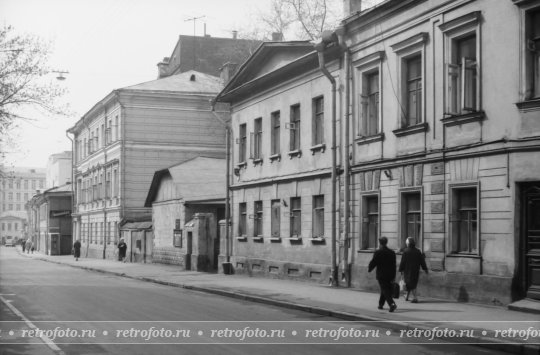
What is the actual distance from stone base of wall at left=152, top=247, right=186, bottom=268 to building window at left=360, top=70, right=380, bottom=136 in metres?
16.1

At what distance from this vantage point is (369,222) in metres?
22.5

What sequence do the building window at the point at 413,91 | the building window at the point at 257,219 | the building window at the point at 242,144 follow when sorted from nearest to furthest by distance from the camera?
the building window at the point at 413,91 < the building window at the point at 257,219 < the building window at the point at 242,144

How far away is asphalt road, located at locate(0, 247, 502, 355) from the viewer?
11109mm

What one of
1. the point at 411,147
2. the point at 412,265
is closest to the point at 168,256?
the point at 411,147

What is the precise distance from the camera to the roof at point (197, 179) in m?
38.6

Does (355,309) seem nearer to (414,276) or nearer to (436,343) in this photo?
(414,276)

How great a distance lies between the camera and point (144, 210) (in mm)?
52250

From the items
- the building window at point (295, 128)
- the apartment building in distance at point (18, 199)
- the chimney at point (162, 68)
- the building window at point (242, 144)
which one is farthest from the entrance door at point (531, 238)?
the apartment building in distance at point (18, 199)

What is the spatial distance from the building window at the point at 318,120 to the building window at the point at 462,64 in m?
7.34

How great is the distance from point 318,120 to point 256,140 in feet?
18.1

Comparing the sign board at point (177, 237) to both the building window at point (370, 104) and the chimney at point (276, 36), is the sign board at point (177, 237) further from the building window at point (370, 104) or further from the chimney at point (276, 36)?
the building window at point (370, 104)

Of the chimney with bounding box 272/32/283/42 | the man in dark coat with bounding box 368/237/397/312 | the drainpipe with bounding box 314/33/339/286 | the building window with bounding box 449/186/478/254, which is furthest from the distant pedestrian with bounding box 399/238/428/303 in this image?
the chimney with bounding box 272/32/283/42

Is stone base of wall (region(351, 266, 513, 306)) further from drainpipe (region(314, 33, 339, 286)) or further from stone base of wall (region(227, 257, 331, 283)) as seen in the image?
stone base of wall (region(227, 257, 331, 283))

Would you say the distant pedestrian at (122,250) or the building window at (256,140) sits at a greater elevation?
the building window at (256,140)
